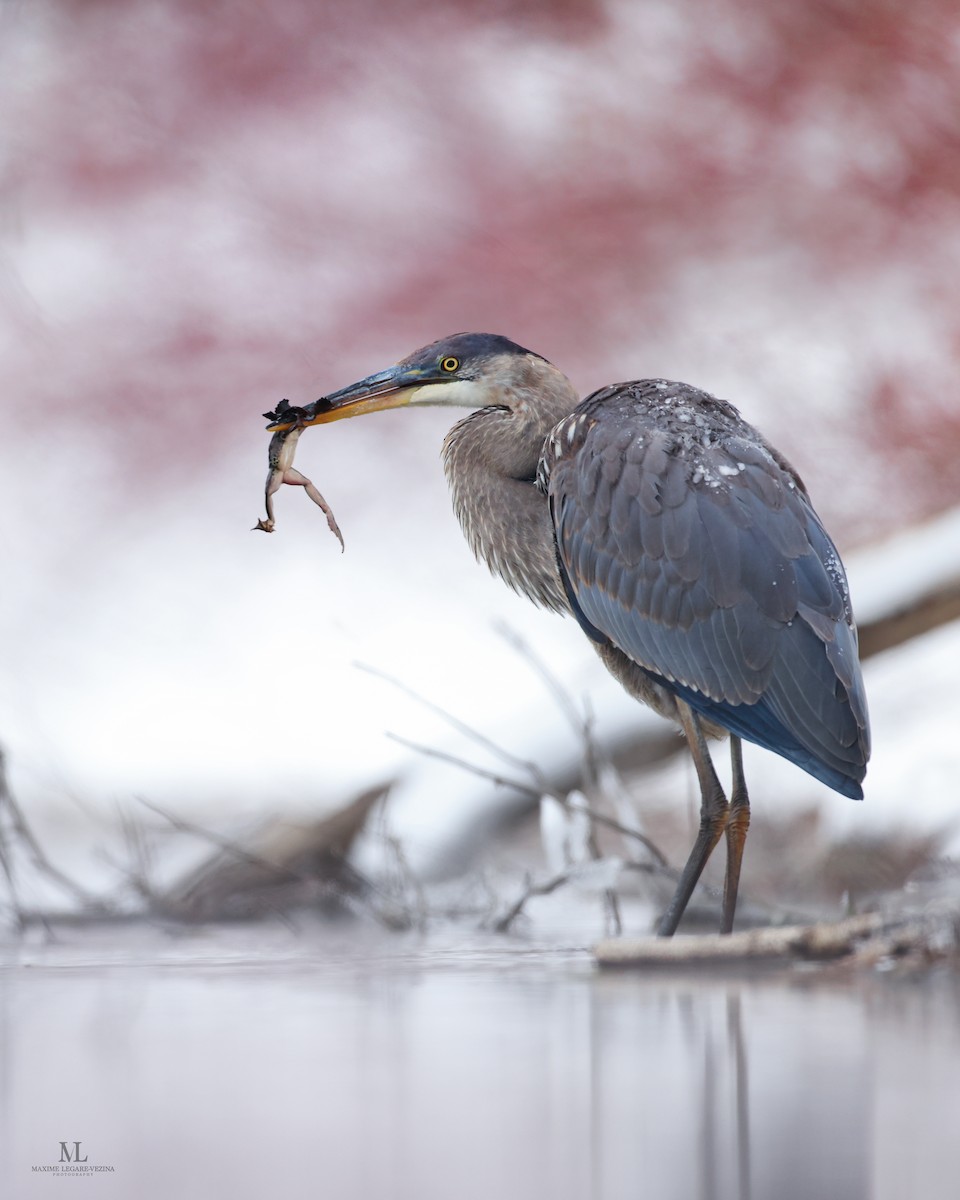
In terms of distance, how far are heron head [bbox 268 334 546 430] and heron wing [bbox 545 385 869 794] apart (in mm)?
195

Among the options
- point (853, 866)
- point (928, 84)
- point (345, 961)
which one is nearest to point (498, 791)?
point (853, 866)

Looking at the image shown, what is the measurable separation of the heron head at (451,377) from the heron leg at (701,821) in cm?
45

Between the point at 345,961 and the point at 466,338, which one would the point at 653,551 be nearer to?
the point at 466,338

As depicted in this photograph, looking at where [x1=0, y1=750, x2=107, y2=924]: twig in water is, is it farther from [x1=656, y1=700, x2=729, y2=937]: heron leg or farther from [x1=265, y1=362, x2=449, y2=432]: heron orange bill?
[x1=656, y1=700, x2=729, y2=937]: heron leg

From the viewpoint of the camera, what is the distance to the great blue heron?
4.52ft

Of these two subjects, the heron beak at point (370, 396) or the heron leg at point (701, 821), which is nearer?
the heron leg at point (701, 821)

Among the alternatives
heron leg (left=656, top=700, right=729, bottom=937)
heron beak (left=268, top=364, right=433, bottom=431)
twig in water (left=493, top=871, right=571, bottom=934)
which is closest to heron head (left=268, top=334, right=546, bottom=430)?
heron beak (left=268, top=364, right=433, bottom=431)

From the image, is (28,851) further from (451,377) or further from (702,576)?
(702,576)

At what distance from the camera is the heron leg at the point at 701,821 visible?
4.71 feet

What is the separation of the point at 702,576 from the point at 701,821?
260 mm

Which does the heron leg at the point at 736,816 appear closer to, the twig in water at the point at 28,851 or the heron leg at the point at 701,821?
the heron leg at the point at 701,821

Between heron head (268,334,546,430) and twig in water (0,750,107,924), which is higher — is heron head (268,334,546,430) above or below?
above

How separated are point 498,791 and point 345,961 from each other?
781 mm

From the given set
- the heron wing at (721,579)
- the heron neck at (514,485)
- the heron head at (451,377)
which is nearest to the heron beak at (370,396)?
the heron head at (451,377)
